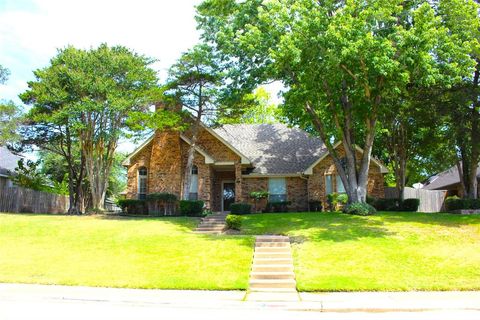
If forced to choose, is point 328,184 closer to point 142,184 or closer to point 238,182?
point 238,182

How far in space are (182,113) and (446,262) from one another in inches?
696

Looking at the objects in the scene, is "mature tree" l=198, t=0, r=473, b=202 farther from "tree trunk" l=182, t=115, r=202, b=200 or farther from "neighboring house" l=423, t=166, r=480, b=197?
"neighboring house" l=423, t=166, r=480, b=197

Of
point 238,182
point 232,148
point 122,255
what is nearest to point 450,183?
point 238,182

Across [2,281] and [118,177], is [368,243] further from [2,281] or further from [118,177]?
[118,177]

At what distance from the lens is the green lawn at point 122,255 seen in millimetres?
11656

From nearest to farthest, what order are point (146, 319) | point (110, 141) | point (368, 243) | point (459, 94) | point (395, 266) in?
point (146, 319) < point (395, 266) < point (368, 243) < point (459, 94) < point (110, 141)

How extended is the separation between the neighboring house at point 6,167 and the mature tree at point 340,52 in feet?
63.1

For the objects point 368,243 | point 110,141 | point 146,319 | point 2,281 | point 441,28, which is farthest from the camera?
point 110,141

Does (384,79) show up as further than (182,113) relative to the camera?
No

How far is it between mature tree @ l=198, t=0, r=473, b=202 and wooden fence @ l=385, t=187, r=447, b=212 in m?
8.03

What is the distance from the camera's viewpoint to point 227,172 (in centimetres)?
2930

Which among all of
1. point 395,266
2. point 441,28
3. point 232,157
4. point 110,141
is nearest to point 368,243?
point 395,266

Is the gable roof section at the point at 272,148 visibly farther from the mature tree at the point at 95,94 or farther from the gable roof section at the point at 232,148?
the mature tree at the point at 95,94

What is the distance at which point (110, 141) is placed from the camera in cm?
2838
